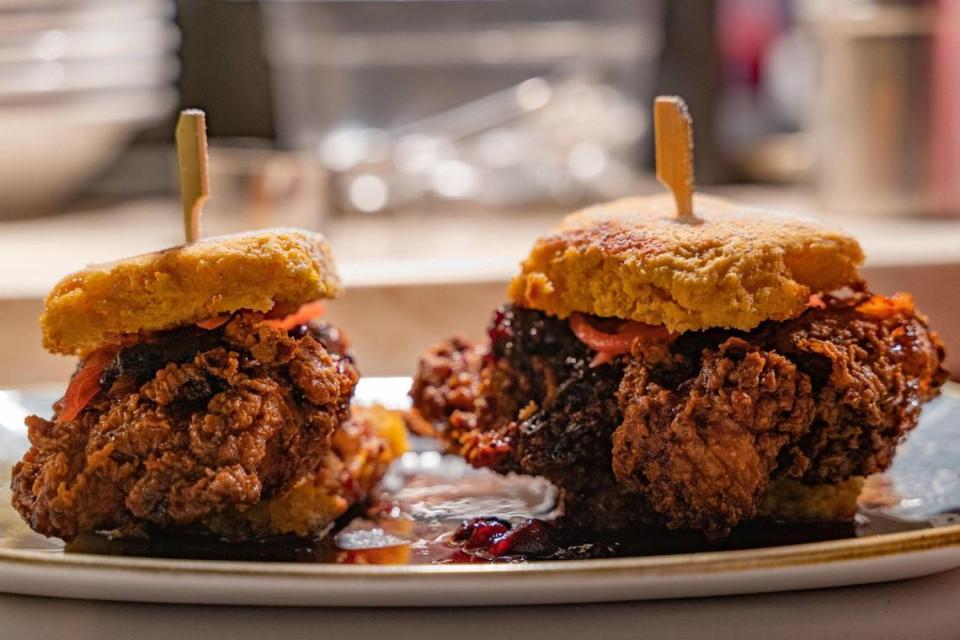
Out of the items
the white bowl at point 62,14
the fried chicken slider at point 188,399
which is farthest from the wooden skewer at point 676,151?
the white bowl at point 62,14

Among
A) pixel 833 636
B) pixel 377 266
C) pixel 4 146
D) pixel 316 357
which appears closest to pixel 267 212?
pixel 377 266

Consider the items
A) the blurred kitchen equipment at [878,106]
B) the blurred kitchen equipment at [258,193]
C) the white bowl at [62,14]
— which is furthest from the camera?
the blurred kitchen equipment at [258,193]

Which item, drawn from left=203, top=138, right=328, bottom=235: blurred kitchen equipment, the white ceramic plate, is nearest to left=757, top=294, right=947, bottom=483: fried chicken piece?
the white ceramic plate

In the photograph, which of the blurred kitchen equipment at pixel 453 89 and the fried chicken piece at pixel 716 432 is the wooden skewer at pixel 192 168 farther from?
the blurred kitchen equipment at pixel 453 89

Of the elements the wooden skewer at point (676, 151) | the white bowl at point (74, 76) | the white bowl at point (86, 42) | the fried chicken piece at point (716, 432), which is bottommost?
the fried chicken piece at point (716, 432)

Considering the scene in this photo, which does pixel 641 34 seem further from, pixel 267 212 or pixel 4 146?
pixel 4 146

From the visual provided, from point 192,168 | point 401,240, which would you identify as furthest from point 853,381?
point 401,240

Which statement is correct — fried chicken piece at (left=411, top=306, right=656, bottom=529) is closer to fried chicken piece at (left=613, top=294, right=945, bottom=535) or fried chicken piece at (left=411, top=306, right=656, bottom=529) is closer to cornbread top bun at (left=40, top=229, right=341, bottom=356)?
fried chicken piece at (left=613, top=294, right=945, bottom=535)
